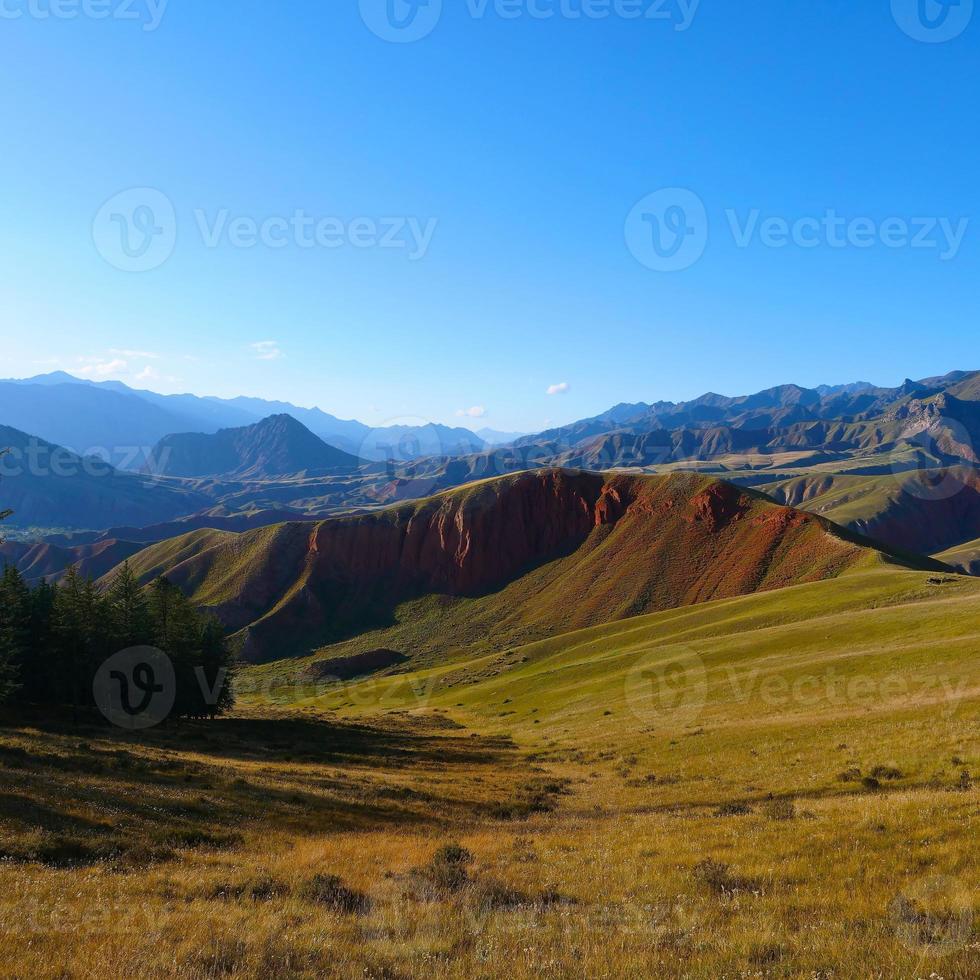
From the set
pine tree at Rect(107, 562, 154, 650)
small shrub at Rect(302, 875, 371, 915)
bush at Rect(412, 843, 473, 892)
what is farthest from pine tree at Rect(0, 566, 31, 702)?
small shrub at Rect(302, 875, 371, 915)

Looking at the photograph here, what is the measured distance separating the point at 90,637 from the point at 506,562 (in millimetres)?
97879

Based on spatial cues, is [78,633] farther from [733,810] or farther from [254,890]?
[733,810]

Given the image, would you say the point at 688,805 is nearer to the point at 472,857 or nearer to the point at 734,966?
the point at 472,857

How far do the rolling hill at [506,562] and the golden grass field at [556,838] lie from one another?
5886 cm

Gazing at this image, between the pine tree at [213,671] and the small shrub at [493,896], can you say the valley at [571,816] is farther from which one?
the pine tree at [213,671]

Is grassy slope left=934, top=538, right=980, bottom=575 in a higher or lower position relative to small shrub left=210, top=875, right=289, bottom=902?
lower

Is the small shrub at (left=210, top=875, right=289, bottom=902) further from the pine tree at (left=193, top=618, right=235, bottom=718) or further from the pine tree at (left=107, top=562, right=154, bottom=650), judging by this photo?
the pine tree at (left=193, top=618, right=235, bottom=718)

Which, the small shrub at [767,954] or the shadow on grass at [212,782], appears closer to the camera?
the small shrub at [767,954]

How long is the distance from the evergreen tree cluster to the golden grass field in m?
7.25

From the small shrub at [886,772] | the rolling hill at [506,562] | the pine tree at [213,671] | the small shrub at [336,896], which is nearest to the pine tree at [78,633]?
the pine tree at [213,671]

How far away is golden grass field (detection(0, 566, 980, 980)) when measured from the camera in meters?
8.65

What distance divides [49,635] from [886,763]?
60.0 m

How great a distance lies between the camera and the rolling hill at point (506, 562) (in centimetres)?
10588

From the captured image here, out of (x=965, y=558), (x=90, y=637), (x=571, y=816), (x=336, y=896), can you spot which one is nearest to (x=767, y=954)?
(x=336, y=896)
